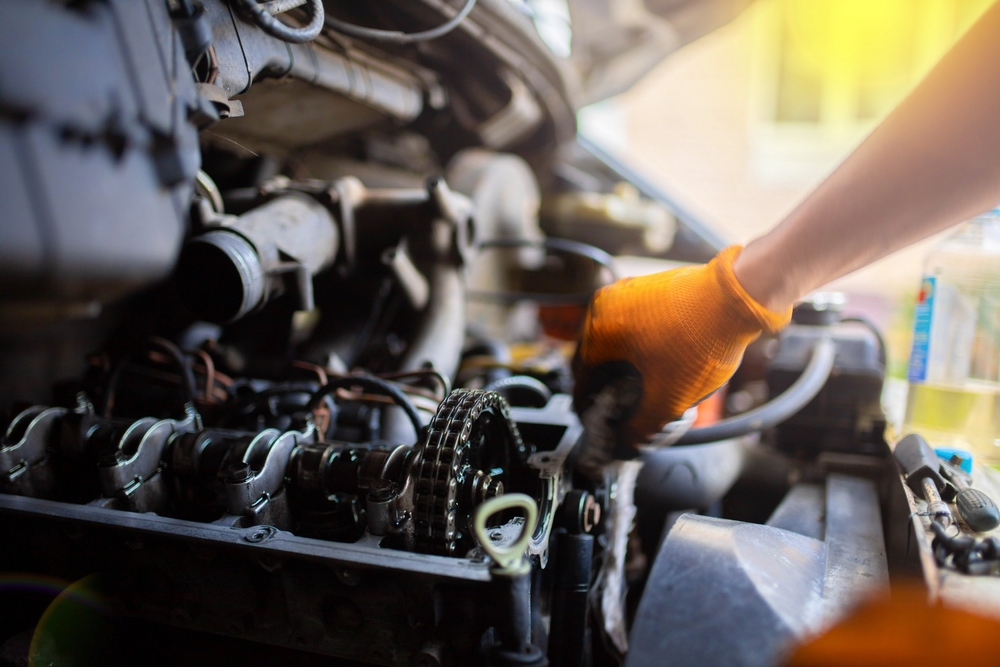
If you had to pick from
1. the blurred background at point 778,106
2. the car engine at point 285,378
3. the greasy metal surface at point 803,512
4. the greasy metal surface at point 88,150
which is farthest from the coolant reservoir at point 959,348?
the blurred background at point 778,106

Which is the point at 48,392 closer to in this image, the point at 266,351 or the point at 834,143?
the point at 266,351

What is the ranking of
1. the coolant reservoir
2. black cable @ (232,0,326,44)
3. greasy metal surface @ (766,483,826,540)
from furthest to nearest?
1. the coolant reservoir
2. greasy metal surface @ (766,483,826,540)
3. black cable @ (232,0,326,44)

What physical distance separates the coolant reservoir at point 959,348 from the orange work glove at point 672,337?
0.54 metres

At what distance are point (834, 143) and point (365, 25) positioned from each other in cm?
671

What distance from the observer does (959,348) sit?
1190 millimetres

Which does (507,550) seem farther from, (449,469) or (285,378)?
(285,378)

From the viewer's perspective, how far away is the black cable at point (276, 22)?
70cm

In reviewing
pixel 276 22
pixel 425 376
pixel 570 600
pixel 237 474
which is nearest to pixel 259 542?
pixel 237 474

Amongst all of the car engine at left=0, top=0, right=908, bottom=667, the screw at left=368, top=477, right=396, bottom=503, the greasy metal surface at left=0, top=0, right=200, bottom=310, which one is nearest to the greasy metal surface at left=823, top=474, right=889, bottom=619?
the car engine at left=0, top=0, right=908, bottom=667

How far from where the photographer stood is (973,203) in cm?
64

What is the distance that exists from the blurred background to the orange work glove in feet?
18.1

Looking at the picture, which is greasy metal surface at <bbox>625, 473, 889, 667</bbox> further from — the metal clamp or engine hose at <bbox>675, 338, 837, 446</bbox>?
engine hose at <bbox>675, 338, 837, 446</bbox>

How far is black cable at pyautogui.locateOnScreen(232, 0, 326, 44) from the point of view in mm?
699

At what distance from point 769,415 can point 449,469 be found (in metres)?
0.69
